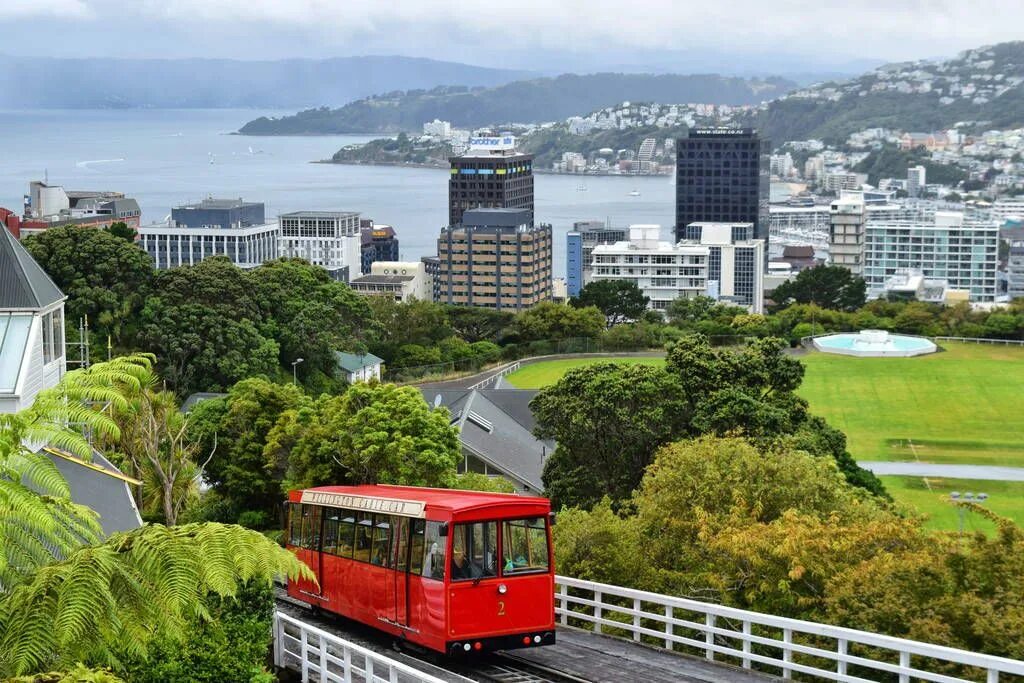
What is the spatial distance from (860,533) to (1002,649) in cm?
309

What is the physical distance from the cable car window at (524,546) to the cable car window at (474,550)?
→ 0.40ft

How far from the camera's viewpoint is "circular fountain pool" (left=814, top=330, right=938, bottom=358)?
266 feet

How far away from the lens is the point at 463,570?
45.7 ft

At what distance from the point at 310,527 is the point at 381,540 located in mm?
2116

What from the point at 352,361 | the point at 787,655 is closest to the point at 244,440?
the point at 787,655

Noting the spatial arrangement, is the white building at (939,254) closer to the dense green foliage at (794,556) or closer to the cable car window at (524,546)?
the dense green foliage at (794,556)

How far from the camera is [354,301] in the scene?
57.9 metres

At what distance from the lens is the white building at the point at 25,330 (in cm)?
1814

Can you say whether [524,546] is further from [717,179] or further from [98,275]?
[717,179]

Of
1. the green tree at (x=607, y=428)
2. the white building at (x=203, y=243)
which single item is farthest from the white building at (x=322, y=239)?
the green tree at (x=607, y=428)

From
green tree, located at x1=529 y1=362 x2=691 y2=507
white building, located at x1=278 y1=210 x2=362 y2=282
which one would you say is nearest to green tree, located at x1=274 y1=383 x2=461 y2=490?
green tree, located at x1=529 y1=362 x2=691 y2=507

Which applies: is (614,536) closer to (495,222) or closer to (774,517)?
(774,517)

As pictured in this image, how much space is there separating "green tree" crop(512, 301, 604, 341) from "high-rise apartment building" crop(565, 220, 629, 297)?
73026 mm

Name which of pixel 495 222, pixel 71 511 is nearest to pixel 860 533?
pixel 71 511
